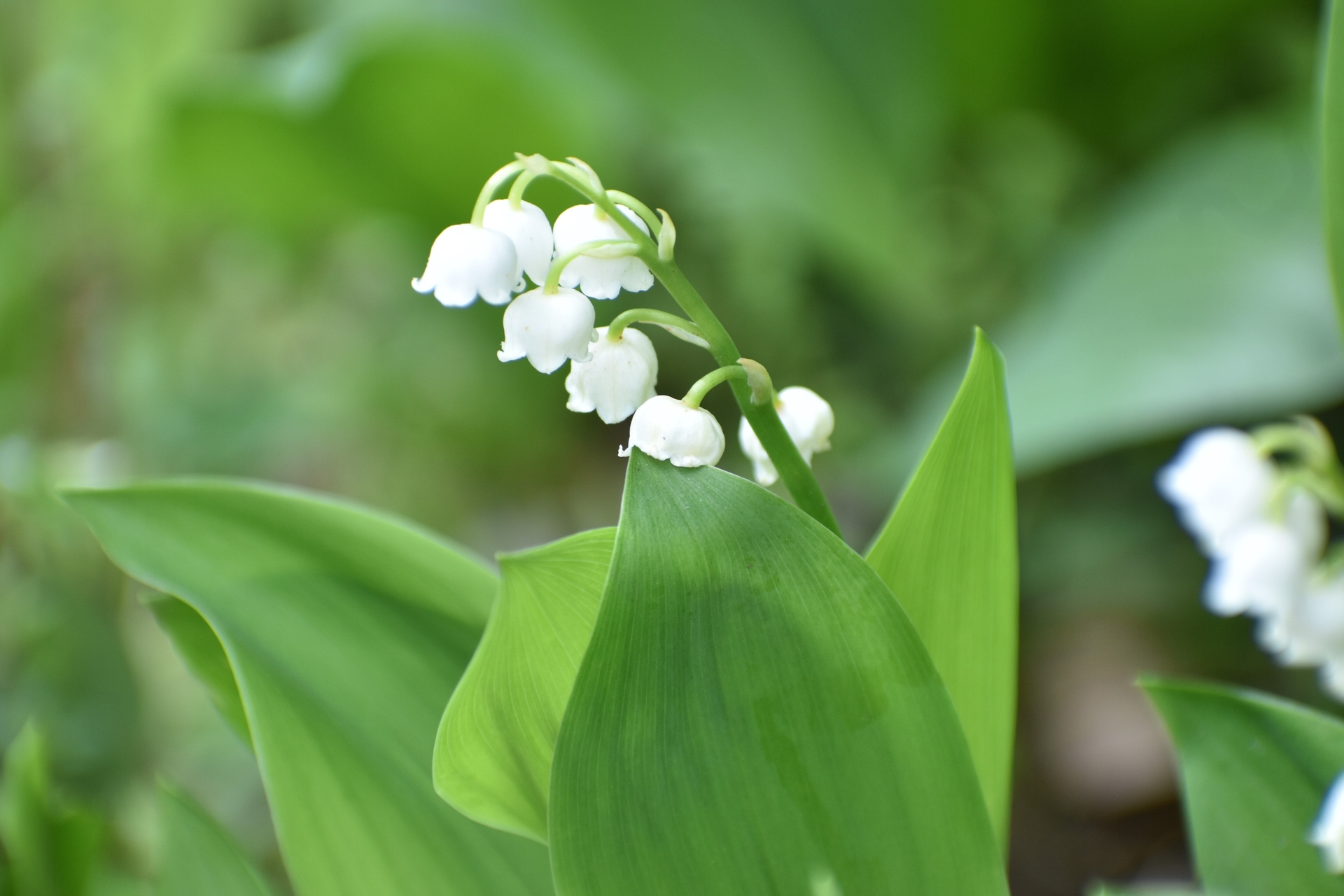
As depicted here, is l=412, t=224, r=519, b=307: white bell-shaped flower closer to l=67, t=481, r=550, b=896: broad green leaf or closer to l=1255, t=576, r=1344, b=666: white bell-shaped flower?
l=67, t=481, r=550, b=896: broad green leaf

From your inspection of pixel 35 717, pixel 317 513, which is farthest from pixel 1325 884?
pixel 35 717

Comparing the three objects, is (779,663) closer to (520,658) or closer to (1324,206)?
(520,658)

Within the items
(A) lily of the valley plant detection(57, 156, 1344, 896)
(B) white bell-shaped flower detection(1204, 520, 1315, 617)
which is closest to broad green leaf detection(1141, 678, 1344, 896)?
(A) lily of the valley plant detection(57, 156, 1344, 896)

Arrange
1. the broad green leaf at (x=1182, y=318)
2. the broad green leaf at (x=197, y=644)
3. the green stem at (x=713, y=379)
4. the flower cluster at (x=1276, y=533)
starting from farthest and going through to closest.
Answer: the broad green leaf at (x=1182, y=318)
the flower cluster at (x=1276, y=533)
the broad green leaf at (x=197, y=644)
the green stem at (x=713, y=379)

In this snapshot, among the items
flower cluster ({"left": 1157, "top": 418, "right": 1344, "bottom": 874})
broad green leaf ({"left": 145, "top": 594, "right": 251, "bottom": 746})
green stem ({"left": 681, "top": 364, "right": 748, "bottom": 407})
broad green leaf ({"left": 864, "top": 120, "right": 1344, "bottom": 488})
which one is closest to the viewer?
green stem ({"left": 681, "top": 364, "right": 748, "bottom": 407})

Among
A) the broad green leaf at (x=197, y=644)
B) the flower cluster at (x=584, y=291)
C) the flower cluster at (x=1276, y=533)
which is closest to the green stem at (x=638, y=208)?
the flower cluster at (x=584, y=291)

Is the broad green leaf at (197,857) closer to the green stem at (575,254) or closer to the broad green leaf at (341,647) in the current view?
the broad green leaf at (341,647)
